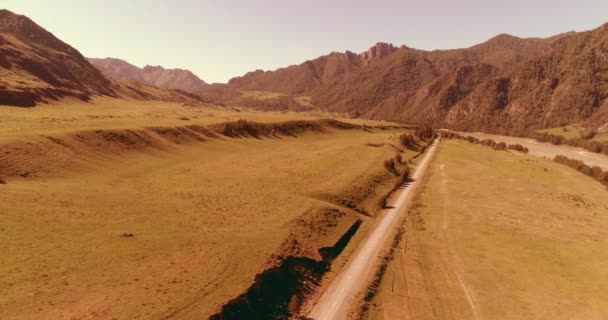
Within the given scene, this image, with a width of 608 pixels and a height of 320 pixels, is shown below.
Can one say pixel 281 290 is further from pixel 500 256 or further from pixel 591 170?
pixel 591 170

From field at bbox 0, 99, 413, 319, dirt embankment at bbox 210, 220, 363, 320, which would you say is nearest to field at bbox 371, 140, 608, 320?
dirt embankment at bbox 210, 220, 363, 320

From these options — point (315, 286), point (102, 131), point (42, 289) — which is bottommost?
point (315, 286)

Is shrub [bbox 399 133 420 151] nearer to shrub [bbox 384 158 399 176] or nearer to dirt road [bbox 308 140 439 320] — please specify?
shrub [bbox 384 158 399 176]

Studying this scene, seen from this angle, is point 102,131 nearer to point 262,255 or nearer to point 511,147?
point 262,255

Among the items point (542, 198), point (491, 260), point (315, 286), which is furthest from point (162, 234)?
point (542, 198)

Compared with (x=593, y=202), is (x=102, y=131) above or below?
above

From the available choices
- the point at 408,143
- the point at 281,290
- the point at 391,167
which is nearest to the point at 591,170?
the point at 408,143
